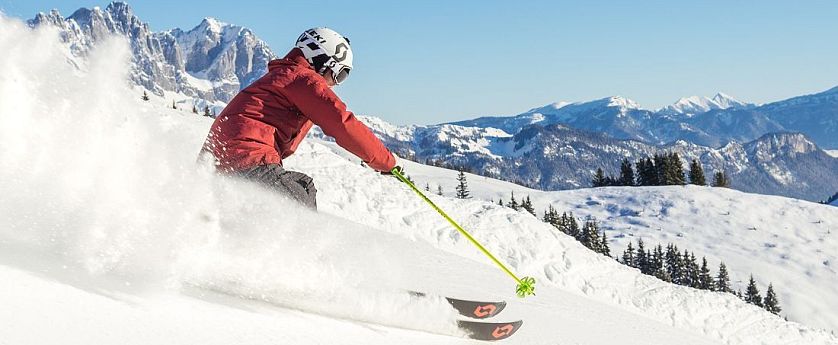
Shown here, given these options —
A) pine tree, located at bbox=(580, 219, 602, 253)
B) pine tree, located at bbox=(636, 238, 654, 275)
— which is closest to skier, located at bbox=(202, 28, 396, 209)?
pine tree, located at bbox=(580, 219, 602, 253)

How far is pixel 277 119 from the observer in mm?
5098

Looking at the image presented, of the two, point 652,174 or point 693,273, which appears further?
point 652,174

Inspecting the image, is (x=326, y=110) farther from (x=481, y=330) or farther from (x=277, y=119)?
(x=481, y=330)

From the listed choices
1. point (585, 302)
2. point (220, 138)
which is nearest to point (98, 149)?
point (220, 138)

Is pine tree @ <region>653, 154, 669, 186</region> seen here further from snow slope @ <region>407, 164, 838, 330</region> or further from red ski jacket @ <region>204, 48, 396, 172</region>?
red ski jacket @ <region>204, 48, 396, 172</region>

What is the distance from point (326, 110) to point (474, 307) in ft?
8.41

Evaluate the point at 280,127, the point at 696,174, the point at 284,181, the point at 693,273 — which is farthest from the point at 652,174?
the point at 284,181

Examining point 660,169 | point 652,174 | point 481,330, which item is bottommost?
point 481,330

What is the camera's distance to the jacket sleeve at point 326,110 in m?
4.91

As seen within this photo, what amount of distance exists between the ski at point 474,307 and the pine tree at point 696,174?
364 feet

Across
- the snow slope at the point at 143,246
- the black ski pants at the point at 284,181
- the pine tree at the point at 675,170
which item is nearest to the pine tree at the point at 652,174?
the pine tree at the point at 675,170

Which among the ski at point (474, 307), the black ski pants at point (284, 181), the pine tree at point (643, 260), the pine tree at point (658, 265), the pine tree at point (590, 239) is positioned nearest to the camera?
the black ski pants at point (284, 181)

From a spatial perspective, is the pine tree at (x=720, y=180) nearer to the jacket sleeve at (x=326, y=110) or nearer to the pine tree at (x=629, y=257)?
the pine tree at (x=629, y=257)

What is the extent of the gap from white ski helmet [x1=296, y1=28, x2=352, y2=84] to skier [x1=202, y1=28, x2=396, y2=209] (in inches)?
5.1
